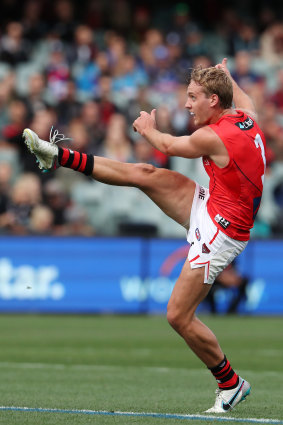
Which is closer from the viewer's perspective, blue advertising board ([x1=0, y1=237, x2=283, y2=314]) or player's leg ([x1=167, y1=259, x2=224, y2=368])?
player's leg ([x1=167, y1=259, x2=224, y2=368])

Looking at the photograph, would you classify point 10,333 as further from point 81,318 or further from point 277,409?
point 277,409

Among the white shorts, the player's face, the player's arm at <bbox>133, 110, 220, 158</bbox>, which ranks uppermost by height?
the player's face

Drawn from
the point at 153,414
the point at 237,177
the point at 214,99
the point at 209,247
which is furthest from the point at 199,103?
the point at 153,414

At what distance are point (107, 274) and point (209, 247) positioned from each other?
9.77 meters

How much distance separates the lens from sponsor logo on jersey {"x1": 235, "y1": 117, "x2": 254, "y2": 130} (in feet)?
24.0

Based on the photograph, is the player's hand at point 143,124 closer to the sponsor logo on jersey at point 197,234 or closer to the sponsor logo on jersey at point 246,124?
the sponsor logo on jersey at point 246,124

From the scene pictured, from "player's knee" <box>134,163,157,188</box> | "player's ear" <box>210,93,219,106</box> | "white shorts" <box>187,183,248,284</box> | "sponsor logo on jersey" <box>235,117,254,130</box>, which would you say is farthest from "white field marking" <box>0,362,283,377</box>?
"player's ear" <box>210,93,219,106</box>

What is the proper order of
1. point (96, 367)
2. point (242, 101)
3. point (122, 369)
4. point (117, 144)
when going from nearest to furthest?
1. point (242, 101)
2. point (122, 369)
3. point (96, 367)
4. point (117, 144)

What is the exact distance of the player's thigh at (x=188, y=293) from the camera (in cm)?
724

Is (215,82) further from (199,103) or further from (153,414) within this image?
(153,414)

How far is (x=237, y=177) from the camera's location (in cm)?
724

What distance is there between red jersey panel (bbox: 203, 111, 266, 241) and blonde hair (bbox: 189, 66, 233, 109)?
157mm

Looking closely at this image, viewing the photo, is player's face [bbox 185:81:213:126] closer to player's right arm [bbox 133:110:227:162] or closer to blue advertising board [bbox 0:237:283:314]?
player's right arm [bbox 133:110:227:162]

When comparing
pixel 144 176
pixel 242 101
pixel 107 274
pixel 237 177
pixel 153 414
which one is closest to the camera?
pixel 153 414
